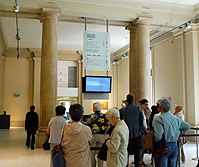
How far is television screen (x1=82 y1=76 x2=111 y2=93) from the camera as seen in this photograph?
8.52m

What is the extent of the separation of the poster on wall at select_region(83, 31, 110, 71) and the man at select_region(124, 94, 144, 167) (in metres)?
3.72

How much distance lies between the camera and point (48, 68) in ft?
27.8

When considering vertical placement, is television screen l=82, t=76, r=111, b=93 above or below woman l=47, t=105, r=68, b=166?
above

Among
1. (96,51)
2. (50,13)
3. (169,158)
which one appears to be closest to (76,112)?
(169,158)

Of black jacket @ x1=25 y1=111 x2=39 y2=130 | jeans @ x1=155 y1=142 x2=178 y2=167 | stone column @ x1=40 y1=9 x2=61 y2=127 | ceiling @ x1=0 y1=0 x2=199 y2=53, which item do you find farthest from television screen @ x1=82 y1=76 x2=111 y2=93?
jeans @ x1=155 y1=142 x2=178 y2=167

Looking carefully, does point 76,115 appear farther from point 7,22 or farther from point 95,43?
point 7,22

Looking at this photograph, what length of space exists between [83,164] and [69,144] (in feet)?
0.98

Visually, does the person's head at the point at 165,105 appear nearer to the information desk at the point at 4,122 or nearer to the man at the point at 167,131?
the man at the point at 167,131

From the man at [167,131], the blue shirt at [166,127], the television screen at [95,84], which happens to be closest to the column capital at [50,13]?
the television screen at [95,84]

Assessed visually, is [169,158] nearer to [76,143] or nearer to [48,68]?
[76,143]

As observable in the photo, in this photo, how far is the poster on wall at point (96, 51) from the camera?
865 centimetres

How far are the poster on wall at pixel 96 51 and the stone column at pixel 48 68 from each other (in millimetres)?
1124

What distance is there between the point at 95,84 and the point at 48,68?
173 cm

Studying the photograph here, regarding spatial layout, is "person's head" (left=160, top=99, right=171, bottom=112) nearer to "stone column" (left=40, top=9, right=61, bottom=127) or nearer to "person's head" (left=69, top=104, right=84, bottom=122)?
"person's head" (left=69, top=104, right=84, bottom=122)
